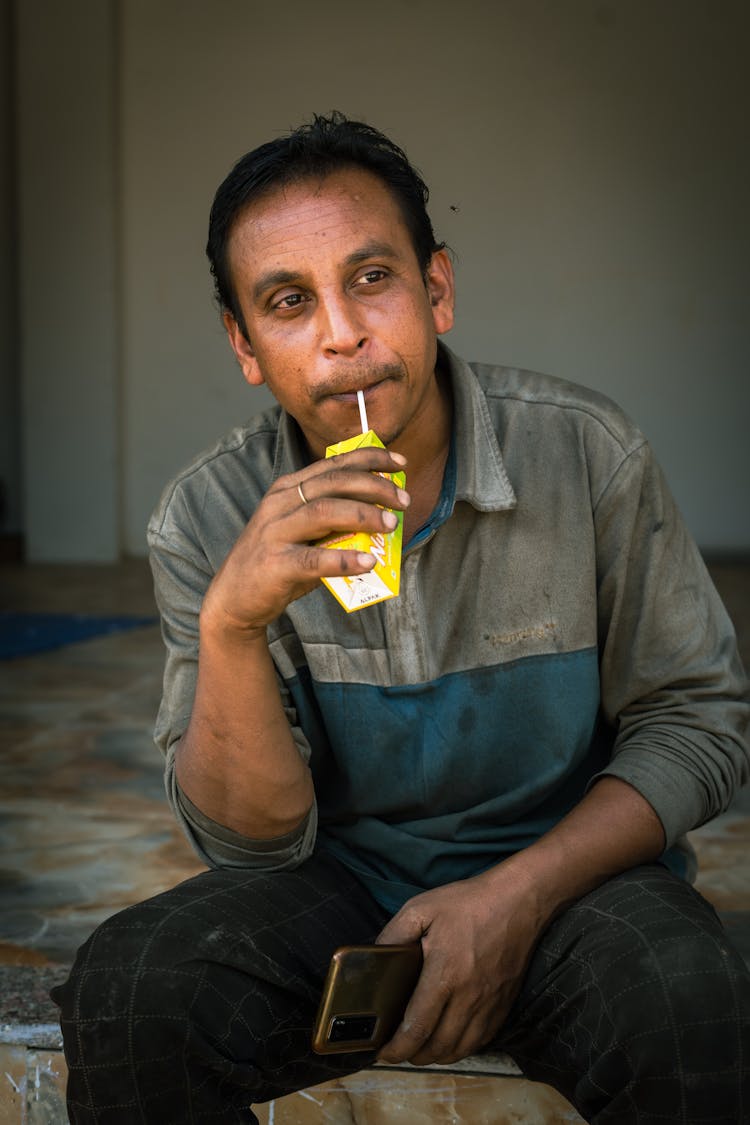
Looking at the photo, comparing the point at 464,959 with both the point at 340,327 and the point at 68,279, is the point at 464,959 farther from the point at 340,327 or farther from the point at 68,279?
the point at 68,279

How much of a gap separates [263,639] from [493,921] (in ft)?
1.18

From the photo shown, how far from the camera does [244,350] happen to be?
170cm

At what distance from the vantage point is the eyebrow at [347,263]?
152 cm

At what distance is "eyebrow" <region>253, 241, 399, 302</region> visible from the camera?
152 centimetres

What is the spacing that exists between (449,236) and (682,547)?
5.67 meters

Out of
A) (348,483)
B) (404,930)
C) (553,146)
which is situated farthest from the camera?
(553,146)

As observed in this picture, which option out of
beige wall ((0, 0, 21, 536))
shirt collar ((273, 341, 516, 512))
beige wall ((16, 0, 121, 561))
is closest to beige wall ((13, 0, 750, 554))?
beige wall ((16, 0, 121, 561))

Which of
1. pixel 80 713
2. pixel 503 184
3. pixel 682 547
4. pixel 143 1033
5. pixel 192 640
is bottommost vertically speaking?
pixel 80 713

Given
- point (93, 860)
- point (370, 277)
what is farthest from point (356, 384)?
point (93, 860)

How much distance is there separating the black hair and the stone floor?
949mm

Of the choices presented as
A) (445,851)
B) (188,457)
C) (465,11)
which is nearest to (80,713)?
(445,851)

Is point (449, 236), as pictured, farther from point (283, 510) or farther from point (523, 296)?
point (283, 510)

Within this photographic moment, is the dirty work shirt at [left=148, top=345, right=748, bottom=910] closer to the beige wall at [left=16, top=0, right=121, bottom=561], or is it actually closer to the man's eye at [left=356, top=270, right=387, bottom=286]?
the man's eye at [left=356, top=270, right=387, bottom=286]

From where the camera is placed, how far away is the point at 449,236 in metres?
6.96
